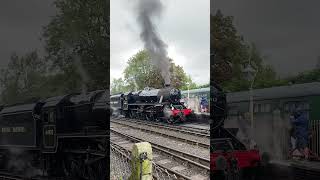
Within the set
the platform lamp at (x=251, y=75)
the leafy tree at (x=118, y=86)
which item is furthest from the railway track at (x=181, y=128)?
the platform lamp at (x=251, y=75)

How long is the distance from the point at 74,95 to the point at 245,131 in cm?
213

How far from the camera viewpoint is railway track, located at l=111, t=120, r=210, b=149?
471 cm

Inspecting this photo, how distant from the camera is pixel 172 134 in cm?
518

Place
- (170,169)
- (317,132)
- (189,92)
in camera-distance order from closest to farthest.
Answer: (317,132), (170,169), (189,92)

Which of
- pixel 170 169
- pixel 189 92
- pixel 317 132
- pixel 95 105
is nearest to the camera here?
pixel 317 132

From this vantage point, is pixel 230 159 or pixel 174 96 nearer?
pixel 230 159

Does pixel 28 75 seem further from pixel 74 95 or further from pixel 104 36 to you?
pixel 104 36

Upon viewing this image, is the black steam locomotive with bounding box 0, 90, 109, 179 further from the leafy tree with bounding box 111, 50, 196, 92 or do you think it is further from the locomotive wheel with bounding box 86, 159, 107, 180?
the leafy tree with bounding box 111, 50, 196, 92

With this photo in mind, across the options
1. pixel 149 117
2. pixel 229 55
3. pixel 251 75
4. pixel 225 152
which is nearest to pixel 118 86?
pixel 149 117

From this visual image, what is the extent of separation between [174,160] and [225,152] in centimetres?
82

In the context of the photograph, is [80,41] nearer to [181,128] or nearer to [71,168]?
[71,168]

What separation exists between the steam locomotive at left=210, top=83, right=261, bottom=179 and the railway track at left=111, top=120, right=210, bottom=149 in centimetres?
45

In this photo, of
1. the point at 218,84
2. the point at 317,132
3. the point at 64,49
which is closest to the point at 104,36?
the point at 64,49

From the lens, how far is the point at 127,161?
4375mm
